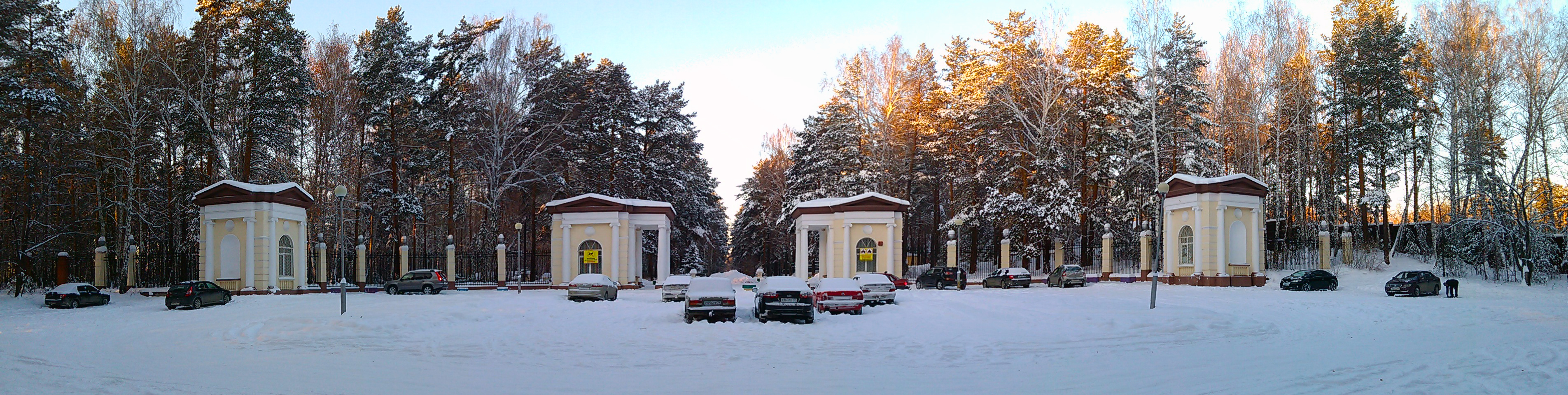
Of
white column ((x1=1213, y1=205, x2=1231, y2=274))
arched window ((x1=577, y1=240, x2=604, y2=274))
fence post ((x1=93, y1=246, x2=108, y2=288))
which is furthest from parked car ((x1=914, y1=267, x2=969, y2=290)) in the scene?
fence post ((x1=93, y1=246, x2=108, y2=288))

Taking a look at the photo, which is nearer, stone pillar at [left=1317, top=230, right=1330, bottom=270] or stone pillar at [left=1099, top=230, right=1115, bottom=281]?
stone pillar at [left=1317, top=230, right=1330, bottom=270]

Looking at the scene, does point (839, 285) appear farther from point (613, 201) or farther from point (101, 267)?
point (101, 267)

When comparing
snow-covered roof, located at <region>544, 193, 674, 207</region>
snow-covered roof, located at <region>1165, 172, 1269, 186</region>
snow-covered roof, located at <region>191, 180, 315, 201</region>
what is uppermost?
snow-covered roof, located at <region>1165, 172, 1269, 186</region>

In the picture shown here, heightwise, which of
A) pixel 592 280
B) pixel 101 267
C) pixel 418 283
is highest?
pixel 101 267

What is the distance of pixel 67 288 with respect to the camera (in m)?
25.0

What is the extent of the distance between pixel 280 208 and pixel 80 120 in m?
9.94

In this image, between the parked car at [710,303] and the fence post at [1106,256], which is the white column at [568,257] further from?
the fence post at [1106,256]

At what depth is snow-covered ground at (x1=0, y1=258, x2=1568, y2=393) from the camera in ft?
36.6

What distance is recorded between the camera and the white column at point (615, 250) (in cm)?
3412

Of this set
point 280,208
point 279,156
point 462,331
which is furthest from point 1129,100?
point 279,156

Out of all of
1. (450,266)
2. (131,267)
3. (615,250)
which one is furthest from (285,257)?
(615,250)

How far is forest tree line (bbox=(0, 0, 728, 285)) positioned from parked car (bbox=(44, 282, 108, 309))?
4.47 meters

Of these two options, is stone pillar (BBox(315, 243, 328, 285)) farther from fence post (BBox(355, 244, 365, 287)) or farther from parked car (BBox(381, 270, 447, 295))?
parked car (BBox(381, 270, 447, 295))

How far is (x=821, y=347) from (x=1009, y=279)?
60.2 feet
